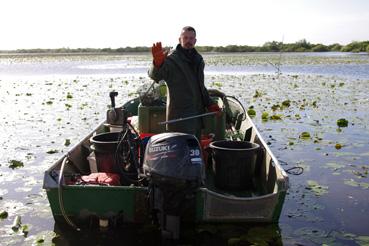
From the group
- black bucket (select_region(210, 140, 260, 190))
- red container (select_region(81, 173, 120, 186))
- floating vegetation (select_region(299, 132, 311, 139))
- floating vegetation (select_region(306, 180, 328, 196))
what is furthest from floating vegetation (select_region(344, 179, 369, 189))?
red container (select_region(81, 173, 120, 186))

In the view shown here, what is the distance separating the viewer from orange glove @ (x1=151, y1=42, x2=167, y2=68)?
17.2 ft

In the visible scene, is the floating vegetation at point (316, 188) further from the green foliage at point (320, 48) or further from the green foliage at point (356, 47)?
the green foliage at point (320, 48)

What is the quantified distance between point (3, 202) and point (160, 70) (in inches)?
133

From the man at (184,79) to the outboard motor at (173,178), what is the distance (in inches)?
59.7

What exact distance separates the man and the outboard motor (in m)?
1.52

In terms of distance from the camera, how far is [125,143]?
5668mm

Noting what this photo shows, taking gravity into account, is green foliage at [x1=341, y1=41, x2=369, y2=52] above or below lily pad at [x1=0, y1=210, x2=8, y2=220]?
above

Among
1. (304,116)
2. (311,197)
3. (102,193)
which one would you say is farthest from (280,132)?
(102,193)

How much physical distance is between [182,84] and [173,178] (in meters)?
2.01

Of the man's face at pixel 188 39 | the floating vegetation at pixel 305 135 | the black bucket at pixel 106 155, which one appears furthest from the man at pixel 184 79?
the floating vegetation at pixel 305 135

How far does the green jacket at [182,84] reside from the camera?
5754 millimetres

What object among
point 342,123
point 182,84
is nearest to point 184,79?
point 182,84

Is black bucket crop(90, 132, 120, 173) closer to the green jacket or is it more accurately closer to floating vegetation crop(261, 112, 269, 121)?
the green jacket

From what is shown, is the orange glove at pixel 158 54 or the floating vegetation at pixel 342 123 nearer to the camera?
the orange glove at pixel 158 54
